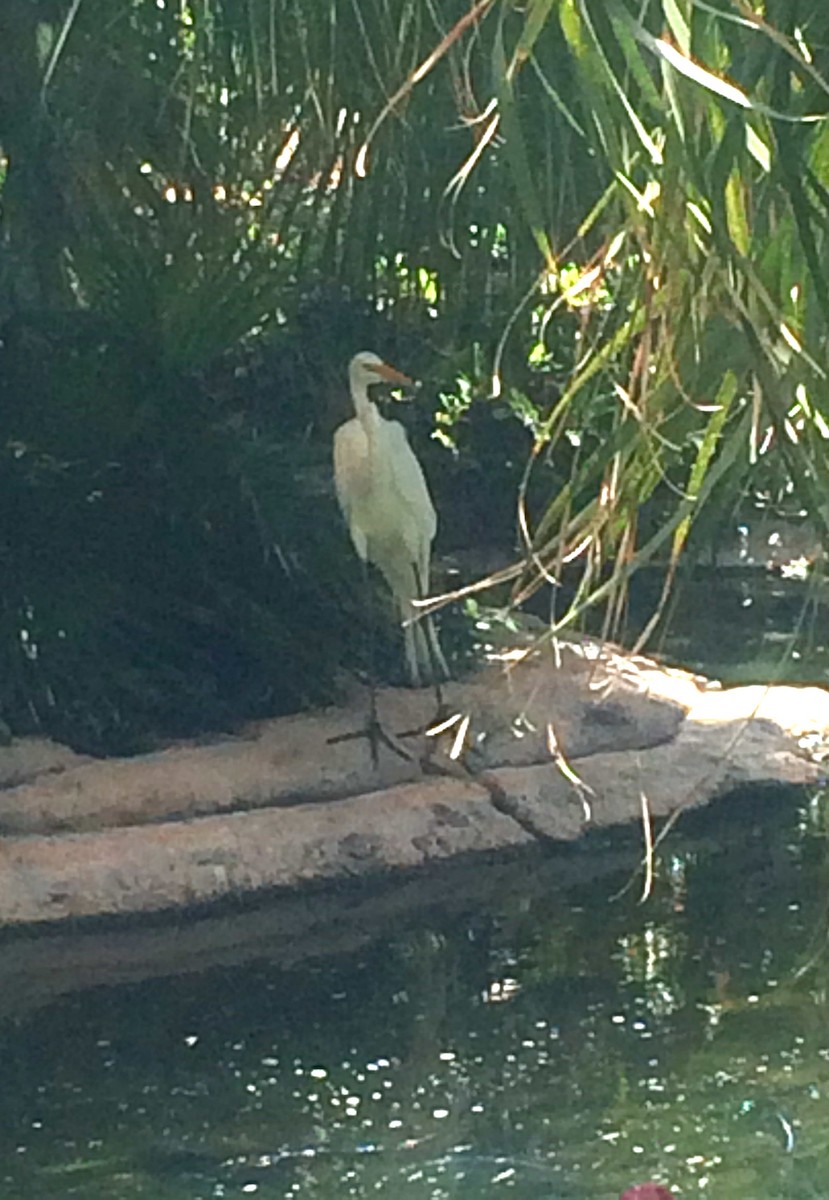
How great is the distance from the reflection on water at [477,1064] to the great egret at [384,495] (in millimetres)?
850

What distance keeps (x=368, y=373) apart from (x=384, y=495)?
0.28m

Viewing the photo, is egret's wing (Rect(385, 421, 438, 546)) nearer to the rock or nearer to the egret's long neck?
the egret's long neck

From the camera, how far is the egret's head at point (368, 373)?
4594 mm

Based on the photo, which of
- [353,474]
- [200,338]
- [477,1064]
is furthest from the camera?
[353,474]

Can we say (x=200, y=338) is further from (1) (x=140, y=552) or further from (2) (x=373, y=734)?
(2) (x=373, y=734)

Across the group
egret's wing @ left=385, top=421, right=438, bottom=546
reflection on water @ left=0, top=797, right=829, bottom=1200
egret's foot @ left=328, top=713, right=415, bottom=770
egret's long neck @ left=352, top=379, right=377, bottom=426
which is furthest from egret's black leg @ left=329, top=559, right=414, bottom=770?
reflection on water @ left=0, top=797, right=829, bottom=1200

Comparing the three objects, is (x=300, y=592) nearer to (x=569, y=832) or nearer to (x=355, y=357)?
(x=355, y=357)

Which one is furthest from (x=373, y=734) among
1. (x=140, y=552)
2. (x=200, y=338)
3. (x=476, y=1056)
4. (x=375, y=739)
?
(x=476, y=1056)

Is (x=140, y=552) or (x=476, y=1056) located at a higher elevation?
(x=140, y=552)

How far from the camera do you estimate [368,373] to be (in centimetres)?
461

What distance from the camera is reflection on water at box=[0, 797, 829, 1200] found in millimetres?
2773

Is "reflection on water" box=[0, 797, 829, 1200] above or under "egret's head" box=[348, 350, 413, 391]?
under

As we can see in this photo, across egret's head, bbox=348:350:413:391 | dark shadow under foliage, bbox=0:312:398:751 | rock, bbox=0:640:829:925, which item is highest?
egret's head, bbox=348:350:413:391

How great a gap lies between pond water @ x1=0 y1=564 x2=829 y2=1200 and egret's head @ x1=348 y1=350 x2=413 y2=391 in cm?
109
